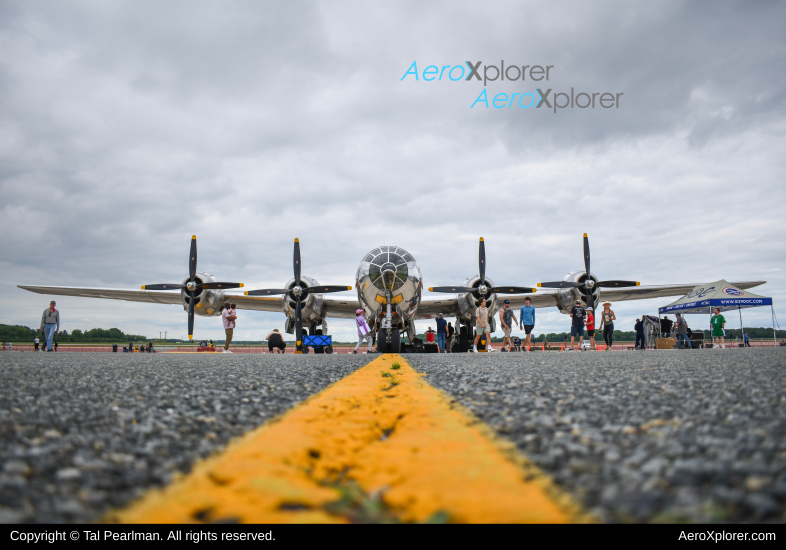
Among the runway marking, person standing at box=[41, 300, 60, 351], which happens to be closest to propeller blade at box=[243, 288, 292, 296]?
person standing at box=[41, 300, 60, 351]

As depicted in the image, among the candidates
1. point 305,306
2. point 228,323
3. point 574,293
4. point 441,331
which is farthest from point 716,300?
point 228,323

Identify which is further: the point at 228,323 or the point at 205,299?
the point at 205,299

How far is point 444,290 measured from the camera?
17.3m

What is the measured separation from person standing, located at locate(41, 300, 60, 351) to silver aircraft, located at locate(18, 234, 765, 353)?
421 cm

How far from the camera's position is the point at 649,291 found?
2248 cm

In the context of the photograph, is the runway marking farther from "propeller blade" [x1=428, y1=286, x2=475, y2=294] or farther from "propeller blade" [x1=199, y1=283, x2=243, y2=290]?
"propeller blade" [x1=199, y1=283, x2=243, y2=290]

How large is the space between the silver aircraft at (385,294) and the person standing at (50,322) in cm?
421

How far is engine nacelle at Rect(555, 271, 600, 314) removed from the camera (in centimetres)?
1875

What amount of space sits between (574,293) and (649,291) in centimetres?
616

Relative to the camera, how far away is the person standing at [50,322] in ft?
46.5

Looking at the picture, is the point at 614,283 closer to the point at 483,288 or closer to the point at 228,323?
the point at 483,288

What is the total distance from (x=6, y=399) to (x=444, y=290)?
15.6 meters
